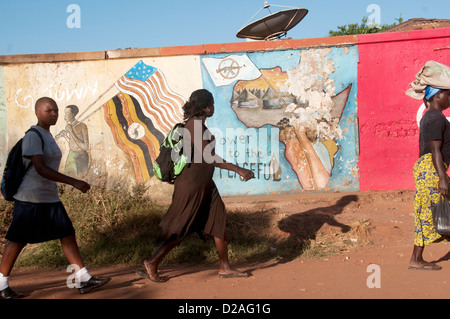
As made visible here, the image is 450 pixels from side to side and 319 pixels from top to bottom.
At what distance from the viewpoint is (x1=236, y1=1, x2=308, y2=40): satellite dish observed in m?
8.81

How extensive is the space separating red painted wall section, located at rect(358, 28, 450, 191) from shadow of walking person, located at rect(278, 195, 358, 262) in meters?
2.13

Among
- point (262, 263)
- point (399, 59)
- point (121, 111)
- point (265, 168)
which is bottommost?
point (262, 263)

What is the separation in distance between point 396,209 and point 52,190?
4885 mm

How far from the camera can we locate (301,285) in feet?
13.7

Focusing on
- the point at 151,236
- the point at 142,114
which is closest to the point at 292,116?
the point at 142,114

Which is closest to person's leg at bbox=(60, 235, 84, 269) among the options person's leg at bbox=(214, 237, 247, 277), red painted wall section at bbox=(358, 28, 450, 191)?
person's leg at bbox=(214, 237, 247, 277)

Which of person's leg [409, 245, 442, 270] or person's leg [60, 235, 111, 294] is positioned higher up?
person's leg [60, 235, 111, 294]

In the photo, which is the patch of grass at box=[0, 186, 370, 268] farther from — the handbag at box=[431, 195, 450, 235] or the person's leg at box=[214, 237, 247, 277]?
the handbag at box=[431, 195, 450, 235]

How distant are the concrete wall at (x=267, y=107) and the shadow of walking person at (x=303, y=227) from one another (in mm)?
2060

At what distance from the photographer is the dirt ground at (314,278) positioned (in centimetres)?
393

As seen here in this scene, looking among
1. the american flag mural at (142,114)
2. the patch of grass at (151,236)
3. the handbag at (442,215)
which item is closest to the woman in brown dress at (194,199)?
the patch of grass at (151,236)
